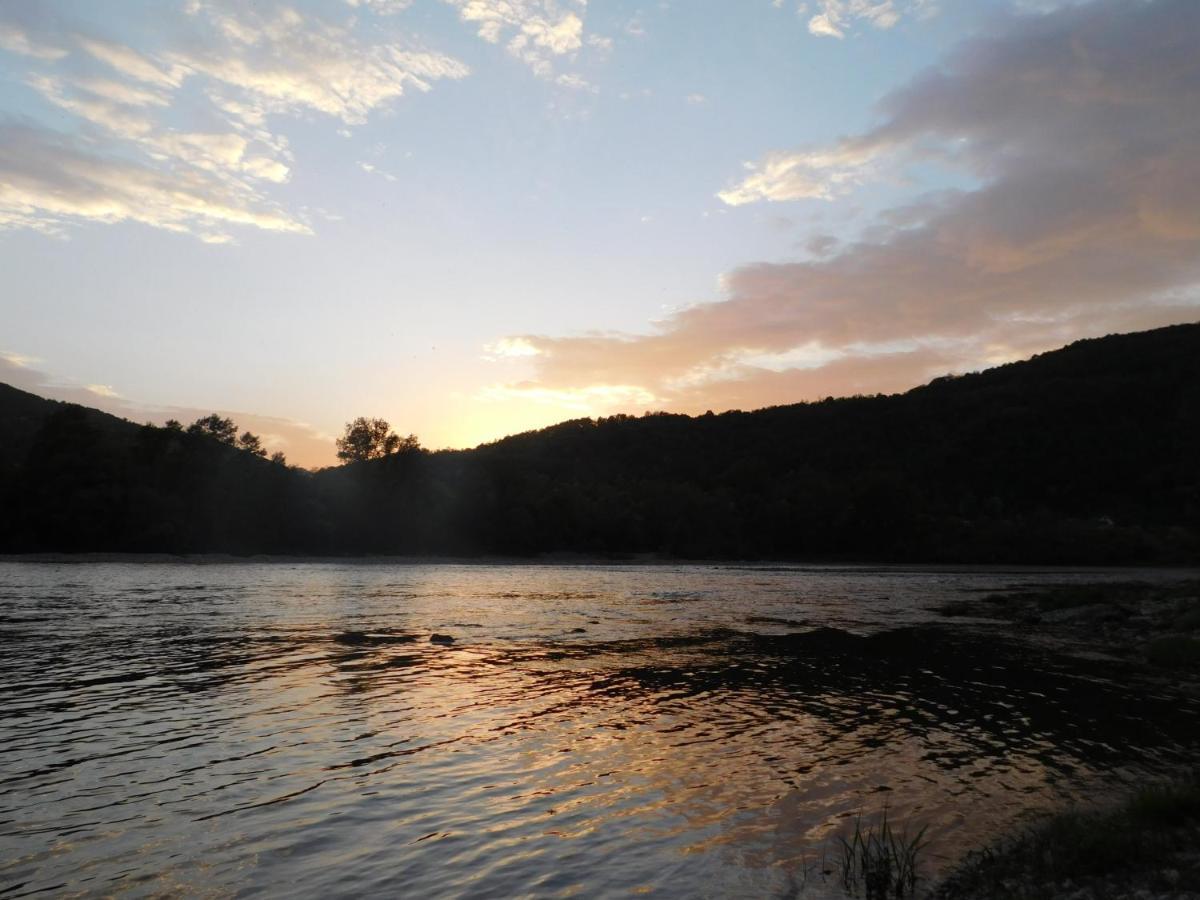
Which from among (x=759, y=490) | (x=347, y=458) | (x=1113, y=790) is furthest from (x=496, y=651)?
(x=759, y=490)

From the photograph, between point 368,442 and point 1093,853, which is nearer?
point 1093,853

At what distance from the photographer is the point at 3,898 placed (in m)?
8.70

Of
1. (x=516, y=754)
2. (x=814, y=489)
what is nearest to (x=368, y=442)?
(x=814, y=489)

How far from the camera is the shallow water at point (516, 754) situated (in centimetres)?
1012

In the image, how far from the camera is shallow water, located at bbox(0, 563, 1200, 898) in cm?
1012

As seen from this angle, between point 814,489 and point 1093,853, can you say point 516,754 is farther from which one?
point 814,489

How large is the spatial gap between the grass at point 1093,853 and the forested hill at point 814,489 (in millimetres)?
125427

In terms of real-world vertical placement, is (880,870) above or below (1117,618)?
above

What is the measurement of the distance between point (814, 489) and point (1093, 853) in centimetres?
16345

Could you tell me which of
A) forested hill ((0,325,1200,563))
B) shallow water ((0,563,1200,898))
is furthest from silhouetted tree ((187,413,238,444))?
shallow water ((0,563,1200,898))

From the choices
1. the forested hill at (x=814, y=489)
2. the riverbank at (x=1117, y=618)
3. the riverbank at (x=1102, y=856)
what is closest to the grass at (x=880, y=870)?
the riverbank at (x=1102, y=856)

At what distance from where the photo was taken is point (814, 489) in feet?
551

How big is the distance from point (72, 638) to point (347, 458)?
139 meters

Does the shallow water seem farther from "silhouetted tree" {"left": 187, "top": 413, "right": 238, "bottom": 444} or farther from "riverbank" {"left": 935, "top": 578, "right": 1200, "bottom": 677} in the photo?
"silhouetted tree" {"left": 187, "top": 413, "right": 238, "bottom": 444}
